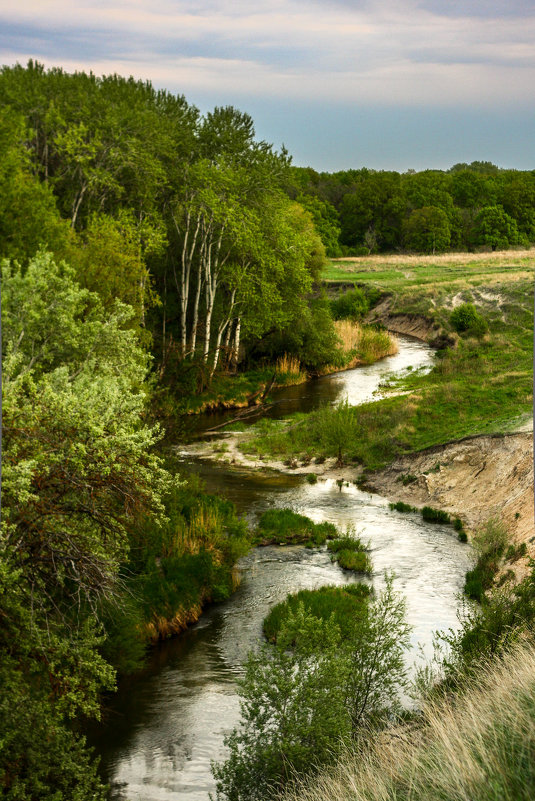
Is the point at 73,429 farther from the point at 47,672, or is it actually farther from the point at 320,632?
the point at 320,632

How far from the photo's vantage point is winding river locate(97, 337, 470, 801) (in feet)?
44.4

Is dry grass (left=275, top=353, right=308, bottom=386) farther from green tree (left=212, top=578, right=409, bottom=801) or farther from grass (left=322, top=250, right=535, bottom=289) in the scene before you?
green tree (left=212, top=578, right=409, bottom=801)

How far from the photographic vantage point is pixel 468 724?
26.3 ft

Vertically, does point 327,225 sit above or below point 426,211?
below

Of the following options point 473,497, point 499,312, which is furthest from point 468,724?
point 499,312

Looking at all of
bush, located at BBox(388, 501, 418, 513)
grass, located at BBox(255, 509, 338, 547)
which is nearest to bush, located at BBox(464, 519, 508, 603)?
bush, located at BBox(388, 501, 418, 513)

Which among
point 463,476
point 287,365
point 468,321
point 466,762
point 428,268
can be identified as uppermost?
point 428,268

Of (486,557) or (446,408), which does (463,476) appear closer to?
(486,557)

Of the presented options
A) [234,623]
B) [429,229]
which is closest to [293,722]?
[234,623]

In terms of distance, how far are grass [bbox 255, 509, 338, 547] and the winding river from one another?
0.49 m

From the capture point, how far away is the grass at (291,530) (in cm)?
2364

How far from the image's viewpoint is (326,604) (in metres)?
18.4

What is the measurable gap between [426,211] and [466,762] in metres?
116

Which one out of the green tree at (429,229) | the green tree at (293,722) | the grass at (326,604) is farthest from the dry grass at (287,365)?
the green tree at (429,229)
